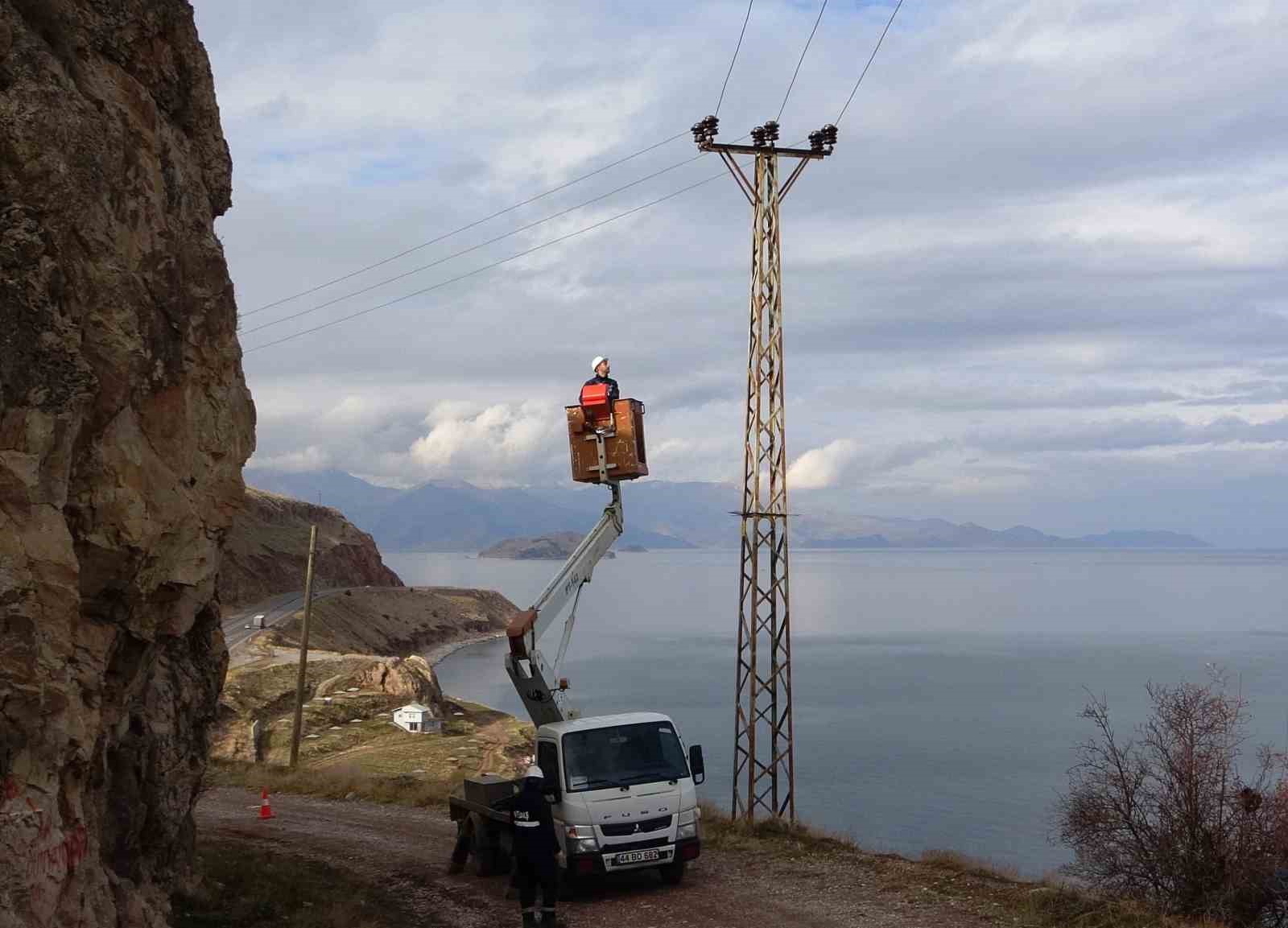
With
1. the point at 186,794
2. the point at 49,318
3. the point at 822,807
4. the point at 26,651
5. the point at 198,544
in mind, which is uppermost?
the point at 49,318

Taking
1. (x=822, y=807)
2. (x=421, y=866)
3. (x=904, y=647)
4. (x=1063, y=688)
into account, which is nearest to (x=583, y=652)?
(x=904, y=647)

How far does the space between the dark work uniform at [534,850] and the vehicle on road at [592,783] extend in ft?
5.57

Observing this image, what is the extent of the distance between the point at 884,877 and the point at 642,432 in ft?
23.6

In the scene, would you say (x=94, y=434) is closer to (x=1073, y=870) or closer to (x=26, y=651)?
(x=26, y=651)

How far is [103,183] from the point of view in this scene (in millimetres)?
11664

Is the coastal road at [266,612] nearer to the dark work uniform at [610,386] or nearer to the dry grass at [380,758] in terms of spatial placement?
the dry grass at [380,758]

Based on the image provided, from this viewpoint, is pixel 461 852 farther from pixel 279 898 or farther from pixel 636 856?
pixel 636 856

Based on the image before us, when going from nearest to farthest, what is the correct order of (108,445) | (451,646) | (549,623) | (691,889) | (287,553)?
(108,445) → (691,889) → (549,623) → (287,553) → (451,646)

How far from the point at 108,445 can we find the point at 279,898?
280 inches

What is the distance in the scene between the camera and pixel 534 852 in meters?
13.9

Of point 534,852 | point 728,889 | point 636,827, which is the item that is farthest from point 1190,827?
point 534,852

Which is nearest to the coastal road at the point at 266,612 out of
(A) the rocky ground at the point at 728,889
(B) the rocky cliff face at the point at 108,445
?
(A) the rocky ground at the point at 728,889

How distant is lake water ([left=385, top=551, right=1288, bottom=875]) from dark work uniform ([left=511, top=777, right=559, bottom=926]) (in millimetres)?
21171

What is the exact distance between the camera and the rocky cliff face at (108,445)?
10094mm
